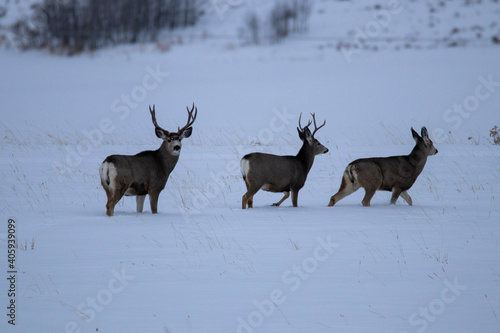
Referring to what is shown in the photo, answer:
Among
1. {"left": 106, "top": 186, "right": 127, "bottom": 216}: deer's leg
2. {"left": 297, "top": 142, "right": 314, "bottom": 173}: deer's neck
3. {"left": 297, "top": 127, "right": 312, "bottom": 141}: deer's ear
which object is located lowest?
{"left": 106, "top": 186, "right": 127, "bottom": 216}: deer's leg

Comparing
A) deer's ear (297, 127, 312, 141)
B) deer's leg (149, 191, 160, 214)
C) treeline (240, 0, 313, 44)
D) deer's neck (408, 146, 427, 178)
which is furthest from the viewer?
treeline (240, 0, 313, 44)

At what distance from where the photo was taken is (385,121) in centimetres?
2497

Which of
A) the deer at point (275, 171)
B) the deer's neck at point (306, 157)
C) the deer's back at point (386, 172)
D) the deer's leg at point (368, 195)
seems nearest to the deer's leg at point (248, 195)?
the deer at point (275, 171)

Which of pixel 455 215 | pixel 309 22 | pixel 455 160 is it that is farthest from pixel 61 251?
pixel 309 22

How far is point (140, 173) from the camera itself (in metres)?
8.49

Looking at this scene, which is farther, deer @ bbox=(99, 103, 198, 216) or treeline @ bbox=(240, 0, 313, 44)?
treeline @ bbox=(240, 0, 313, 44)

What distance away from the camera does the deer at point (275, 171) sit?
9.02 metres

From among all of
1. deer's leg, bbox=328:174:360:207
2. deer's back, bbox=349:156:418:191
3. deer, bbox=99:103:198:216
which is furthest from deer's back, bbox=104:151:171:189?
deer's back, bbox=349:156:418:191

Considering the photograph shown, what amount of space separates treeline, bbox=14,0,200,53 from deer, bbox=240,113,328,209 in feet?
124

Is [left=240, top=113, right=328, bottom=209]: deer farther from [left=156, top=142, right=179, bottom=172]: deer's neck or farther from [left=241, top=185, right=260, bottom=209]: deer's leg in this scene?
[left=156, top=142, right=179, bottom=172]: deer's neck

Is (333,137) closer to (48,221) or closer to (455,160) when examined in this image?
(455,160)

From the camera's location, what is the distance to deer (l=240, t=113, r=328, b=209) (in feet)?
29.6

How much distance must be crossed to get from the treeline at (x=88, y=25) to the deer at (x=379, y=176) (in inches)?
1520

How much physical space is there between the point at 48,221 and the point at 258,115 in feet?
65.0
